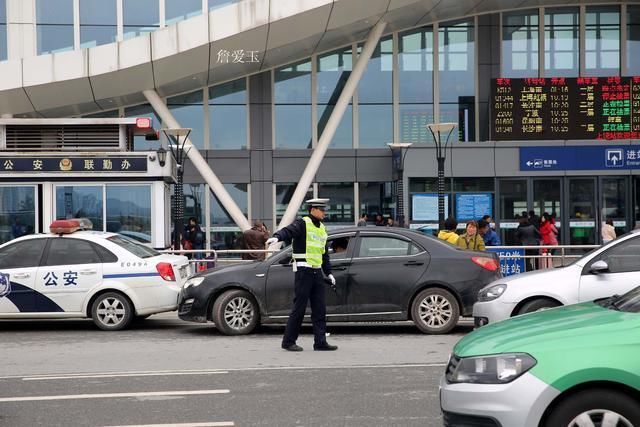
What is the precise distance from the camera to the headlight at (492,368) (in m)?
4.52

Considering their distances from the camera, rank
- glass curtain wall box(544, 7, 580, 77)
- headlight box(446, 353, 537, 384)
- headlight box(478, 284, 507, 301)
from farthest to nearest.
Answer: glass curtain wall box(544, 7, 580, 77) < headlight box(478, 284, 507, 301) < headlight box(446, 353, 537, 384)

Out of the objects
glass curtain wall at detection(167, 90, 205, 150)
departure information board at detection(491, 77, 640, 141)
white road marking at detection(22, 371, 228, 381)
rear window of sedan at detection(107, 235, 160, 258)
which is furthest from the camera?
glass curtain wall at detection(167, 90, 205, 150)

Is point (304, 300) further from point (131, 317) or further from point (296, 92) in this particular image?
point (296, 92)

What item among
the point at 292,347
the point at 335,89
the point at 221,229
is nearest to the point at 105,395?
the point at 292,347

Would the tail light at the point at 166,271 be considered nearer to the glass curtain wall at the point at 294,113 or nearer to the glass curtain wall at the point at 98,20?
the glass curtain wall at the point at 294,113

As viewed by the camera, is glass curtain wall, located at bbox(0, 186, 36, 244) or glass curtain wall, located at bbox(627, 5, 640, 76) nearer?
glass curtain wall, located at bbox(0, 186, 36, 244)

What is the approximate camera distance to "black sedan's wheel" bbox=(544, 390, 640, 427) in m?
4.33

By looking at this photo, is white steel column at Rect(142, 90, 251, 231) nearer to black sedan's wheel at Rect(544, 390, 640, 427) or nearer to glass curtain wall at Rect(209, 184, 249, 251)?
glass curtain wall at Rect(209, 184, 249, 251)

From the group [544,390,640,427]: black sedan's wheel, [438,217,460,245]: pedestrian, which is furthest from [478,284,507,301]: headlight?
[544,390,640,427]: black sedan's wheel

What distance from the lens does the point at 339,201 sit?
2966 centimetres

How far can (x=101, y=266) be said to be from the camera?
12.0m

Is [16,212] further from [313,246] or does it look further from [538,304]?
[538,304]

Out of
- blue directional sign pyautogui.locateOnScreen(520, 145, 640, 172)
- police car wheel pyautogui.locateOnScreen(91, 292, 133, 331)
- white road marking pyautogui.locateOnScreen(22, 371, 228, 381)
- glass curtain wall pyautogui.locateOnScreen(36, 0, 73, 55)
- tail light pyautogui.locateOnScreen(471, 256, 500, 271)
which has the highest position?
glass curtain wall pyautogui.locateOnScreen(36, 0, 73, 55)

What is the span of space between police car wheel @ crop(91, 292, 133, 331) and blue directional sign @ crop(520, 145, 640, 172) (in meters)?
18.8
